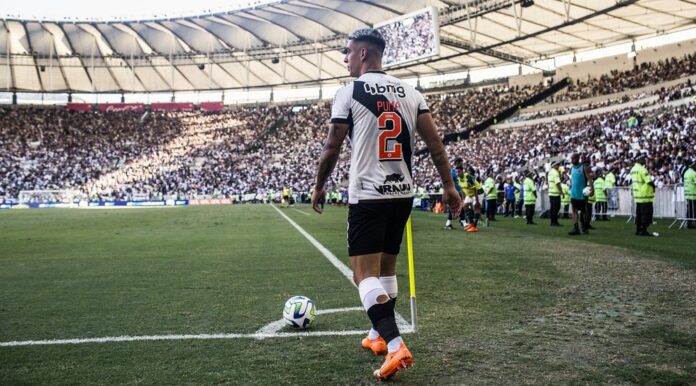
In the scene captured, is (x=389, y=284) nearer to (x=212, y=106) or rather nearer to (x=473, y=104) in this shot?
(x=473, y=104)

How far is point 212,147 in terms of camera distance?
63.2m

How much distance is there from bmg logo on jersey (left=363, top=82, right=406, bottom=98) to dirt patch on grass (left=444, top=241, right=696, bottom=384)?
1.78 meters

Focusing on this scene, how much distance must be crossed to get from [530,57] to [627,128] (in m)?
24.4

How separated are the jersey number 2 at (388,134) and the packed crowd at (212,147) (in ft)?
103

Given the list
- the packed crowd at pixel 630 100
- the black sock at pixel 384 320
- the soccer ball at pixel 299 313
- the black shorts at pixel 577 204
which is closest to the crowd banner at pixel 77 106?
the packed crowd at pixel 630 100

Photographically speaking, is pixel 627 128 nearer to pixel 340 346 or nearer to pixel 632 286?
pixel 632 286

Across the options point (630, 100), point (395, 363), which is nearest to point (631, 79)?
point (630, 100)

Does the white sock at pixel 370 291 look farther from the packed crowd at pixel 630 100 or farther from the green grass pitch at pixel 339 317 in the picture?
the packed crowd at pixel 630 100

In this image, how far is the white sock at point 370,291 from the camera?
137 inches

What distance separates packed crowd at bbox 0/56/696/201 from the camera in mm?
41344

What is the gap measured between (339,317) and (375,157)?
1771 mm

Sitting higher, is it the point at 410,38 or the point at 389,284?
the point at 410,38

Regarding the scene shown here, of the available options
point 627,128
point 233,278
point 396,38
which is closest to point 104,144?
point 396,38

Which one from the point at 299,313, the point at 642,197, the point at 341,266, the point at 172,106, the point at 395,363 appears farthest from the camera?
the point at 172,106
